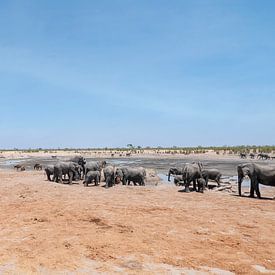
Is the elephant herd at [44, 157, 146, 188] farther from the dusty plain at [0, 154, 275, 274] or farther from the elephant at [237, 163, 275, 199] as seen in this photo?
the elephant at [237, 163, 275, 199]

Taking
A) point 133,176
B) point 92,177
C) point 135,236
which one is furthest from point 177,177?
point 135,236

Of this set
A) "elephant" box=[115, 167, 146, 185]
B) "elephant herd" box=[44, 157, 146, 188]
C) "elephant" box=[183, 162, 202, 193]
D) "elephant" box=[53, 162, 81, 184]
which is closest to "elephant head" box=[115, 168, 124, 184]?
"elephant herd" box=[44, 157, 146, 188]

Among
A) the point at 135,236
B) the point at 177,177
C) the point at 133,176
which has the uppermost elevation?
the point at 133,176

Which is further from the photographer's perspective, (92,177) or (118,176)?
(118,176)

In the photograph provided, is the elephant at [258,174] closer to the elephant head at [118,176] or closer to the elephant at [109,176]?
the elephant at [109,176]

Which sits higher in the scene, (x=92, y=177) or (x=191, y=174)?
(x=191, y=174)

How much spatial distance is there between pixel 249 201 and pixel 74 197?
329 inches

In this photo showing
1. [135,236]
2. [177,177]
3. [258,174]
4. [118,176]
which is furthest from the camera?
[177,177]

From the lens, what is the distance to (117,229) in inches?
477

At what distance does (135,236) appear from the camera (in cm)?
1136

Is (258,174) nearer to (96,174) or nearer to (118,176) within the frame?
(118,176)

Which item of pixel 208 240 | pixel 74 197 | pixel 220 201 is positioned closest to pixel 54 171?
pixel 74 197

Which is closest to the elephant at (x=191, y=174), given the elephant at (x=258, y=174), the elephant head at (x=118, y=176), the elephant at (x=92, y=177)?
the elephant at (x=258, y=174)

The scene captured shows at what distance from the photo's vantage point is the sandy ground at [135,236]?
29.6ft
